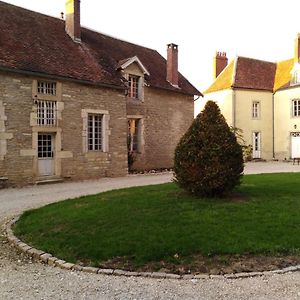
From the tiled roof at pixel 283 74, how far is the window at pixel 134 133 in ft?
51.0

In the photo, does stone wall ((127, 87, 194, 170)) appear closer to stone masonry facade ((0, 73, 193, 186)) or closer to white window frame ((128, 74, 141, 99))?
stone masonry facade ((0, 73, 193, 186))

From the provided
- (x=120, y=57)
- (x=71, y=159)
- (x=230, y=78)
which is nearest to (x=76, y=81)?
(x=71, y=159)

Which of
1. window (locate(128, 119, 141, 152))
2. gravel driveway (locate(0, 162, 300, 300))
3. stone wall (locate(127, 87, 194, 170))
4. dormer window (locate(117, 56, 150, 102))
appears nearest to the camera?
gravel driveway (locate(0, 162, 300, 300))

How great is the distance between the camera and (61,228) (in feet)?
22.1

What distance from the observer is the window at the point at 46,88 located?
14828 mm

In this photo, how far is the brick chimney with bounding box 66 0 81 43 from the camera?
17.9 m

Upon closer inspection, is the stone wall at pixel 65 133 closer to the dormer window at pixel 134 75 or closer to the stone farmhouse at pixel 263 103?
the dormer window at pixel 134 75

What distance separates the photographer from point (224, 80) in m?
31.5

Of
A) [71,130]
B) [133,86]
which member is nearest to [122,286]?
[71,130]

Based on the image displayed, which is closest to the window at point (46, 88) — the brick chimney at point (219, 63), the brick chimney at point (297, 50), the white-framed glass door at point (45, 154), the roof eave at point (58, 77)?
the roof eave at point (58, 77)

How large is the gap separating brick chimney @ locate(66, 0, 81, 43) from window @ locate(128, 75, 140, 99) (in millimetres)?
3237


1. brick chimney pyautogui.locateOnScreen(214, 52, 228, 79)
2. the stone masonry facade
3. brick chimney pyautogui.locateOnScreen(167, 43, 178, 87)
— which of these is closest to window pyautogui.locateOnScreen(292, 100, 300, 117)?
brick chimney pyautogui.locateOnScreen(214, 52, 228, 79)

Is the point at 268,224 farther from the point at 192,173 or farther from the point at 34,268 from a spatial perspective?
the point at 34,268

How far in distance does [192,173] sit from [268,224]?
2.09 m
